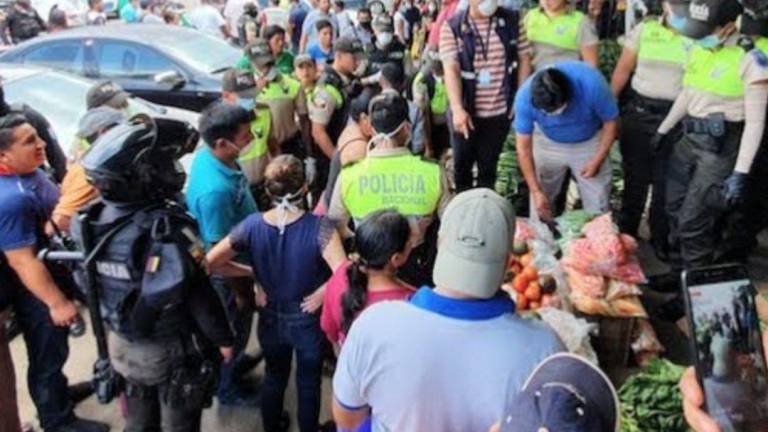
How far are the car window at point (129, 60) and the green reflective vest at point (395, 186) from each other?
5.44m

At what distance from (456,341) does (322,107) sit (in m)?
3.95

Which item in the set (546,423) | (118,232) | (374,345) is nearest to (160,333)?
(118,232)

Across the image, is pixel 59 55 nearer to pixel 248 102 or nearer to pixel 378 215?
pixel 248 102

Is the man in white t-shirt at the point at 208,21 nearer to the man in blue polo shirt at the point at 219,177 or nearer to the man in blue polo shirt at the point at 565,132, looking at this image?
the man in blue polo shirt at the point at 565,132

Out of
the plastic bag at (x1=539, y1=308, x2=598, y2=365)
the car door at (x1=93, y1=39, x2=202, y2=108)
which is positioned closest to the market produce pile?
the plastic bag at (x1=539, y1=308, x2=598, y2=365)

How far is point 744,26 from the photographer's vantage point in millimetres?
4191

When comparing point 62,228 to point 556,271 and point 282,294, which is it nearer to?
point 282,294

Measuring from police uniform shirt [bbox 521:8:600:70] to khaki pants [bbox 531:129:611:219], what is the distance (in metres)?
0.86

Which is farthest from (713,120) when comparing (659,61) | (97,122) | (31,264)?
(31,264)

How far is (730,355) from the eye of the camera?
2066 millimetres

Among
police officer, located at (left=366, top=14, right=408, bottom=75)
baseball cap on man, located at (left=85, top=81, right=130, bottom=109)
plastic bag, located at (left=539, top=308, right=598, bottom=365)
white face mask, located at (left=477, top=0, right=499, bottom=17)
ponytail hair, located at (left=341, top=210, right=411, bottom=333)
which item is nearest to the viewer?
ponytail hair, located at (left=341, top=210, right=411, bottom=333)

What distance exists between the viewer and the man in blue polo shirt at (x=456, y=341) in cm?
200

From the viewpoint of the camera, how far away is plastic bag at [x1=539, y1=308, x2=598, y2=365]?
3688 mm

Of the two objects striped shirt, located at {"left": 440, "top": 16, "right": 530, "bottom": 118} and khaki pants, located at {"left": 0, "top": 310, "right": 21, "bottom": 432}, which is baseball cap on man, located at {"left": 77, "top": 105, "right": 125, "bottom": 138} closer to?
khaki pants, located at {"left": 0, "top": 310, "right": 21, "bottom": 432}
